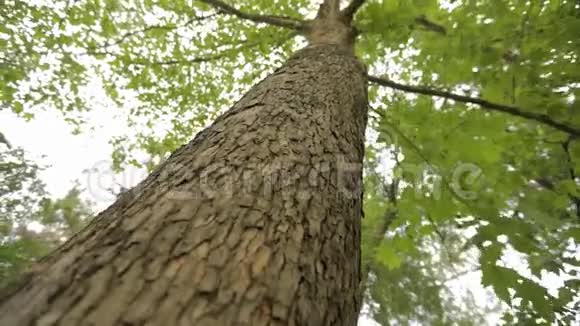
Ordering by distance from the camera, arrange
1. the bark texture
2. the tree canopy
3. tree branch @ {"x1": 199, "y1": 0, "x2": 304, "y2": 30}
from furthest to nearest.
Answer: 1. tree branch @ {"x1": 199, "y1": 0, "x2": 304, "y2": 30}
2. the tree canopy
3. the bark texture

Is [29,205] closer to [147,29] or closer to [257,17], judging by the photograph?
[147,29]

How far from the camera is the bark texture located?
0.75m

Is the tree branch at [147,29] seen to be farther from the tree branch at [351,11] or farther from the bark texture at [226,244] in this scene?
the bark texture at [226,244]

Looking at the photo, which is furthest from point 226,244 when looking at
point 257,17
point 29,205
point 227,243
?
point 29,205

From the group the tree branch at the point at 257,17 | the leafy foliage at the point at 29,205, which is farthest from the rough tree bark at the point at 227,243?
the leafy foliage at the point at 29,205

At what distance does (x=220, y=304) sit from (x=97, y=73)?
557 cm

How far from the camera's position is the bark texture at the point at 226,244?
0.75 metres

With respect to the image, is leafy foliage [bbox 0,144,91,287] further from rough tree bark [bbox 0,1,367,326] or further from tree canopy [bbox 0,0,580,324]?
rough tree bark [bbox 0,1,367,326]

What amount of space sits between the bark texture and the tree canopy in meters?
1.79

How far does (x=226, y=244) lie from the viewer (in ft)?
3.06

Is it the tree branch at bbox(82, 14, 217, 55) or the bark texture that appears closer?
the bark texture

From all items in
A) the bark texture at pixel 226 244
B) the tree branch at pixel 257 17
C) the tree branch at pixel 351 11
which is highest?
the tree branch at pixel 257 17

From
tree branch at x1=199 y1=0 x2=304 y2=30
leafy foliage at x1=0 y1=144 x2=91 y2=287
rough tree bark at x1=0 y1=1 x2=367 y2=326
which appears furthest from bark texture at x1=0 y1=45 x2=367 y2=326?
leafy foliage at x1=0 y1=144 x2=91 y2=287

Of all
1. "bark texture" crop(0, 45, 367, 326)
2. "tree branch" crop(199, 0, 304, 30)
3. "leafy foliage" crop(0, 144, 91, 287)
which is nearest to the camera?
"bark texture" crop(0, 45, 367, 326)
